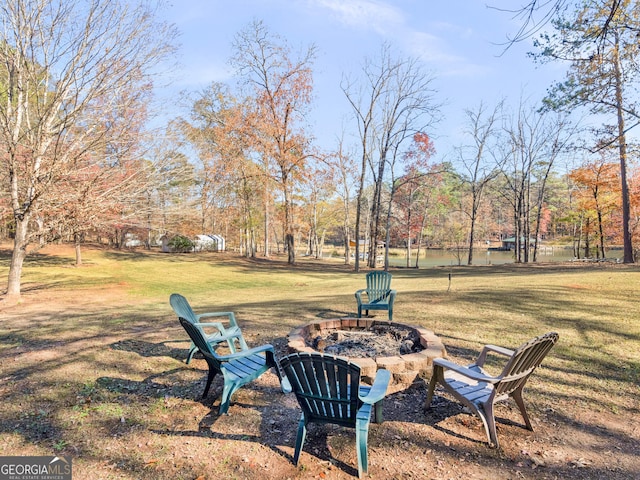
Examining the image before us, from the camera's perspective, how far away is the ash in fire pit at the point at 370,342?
165 inches

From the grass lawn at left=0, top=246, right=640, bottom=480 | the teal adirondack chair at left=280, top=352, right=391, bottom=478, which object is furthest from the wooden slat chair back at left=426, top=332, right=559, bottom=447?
the teal adirondack chair at left=280, top=352, right=391, bottom=478

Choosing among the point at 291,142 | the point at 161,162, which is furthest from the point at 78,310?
the point at 291,142

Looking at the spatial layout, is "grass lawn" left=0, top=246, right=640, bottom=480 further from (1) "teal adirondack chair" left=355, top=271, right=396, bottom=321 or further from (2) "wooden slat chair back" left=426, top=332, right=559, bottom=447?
(1) "teal adirondack chair" left=355, top=271, right=396, bottom=321

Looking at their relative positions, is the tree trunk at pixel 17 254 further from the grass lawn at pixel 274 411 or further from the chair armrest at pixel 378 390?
the chair armrest at pixel 378 390

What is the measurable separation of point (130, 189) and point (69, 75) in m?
2.84

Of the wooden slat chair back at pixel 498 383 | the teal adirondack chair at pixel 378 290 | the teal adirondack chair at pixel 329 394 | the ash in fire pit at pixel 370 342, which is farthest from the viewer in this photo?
the teal adirondack chair at pixel 378 290

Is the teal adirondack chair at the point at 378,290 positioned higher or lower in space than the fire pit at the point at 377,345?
higher

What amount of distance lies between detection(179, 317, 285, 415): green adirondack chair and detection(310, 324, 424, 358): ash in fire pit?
114cm

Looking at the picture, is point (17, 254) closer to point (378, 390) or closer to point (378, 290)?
point (378, 290)

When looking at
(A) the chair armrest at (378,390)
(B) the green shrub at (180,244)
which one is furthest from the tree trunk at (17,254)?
(B) the green shrub at (180,244)

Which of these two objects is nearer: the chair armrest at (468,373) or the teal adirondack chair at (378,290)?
the chair armrest at (468,373)

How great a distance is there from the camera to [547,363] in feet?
14.1

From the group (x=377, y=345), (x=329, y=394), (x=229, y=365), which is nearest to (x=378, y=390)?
(x=329, y=394)

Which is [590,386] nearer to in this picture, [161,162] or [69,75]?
[161,162]
